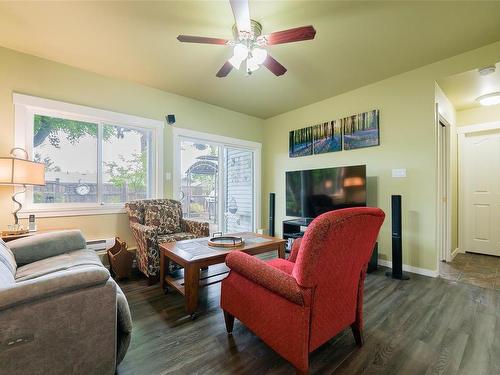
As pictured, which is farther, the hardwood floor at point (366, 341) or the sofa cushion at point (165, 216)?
the sofa cushion at point (165, 216)

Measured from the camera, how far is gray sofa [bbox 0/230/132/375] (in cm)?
99

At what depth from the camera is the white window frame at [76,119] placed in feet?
8.73

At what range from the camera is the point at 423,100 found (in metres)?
2.98

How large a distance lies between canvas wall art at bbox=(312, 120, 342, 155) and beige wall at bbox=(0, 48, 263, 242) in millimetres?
1790

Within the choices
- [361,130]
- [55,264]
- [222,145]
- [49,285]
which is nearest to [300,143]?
[361,130]

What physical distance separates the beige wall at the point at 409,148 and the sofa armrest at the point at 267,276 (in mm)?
2624

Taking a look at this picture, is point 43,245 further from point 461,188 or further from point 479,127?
point 479,127

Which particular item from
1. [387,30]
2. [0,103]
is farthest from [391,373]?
[0,103]

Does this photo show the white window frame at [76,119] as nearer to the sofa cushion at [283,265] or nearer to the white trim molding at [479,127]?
the sofa cushion at [283,265]

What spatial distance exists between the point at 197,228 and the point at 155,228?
0.55m

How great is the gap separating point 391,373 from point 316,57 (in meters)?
2.97

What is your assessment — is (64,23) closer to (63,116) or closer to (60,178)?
(63,116)

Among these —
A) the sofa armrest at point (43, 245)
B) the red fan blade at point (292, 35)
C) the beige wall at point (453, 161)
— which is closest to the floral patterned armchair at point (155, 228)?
the sofa armrest at point (43, 245)

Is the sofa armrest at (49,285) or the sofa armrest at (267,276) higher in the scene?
the sofa armrest at (49,285)
